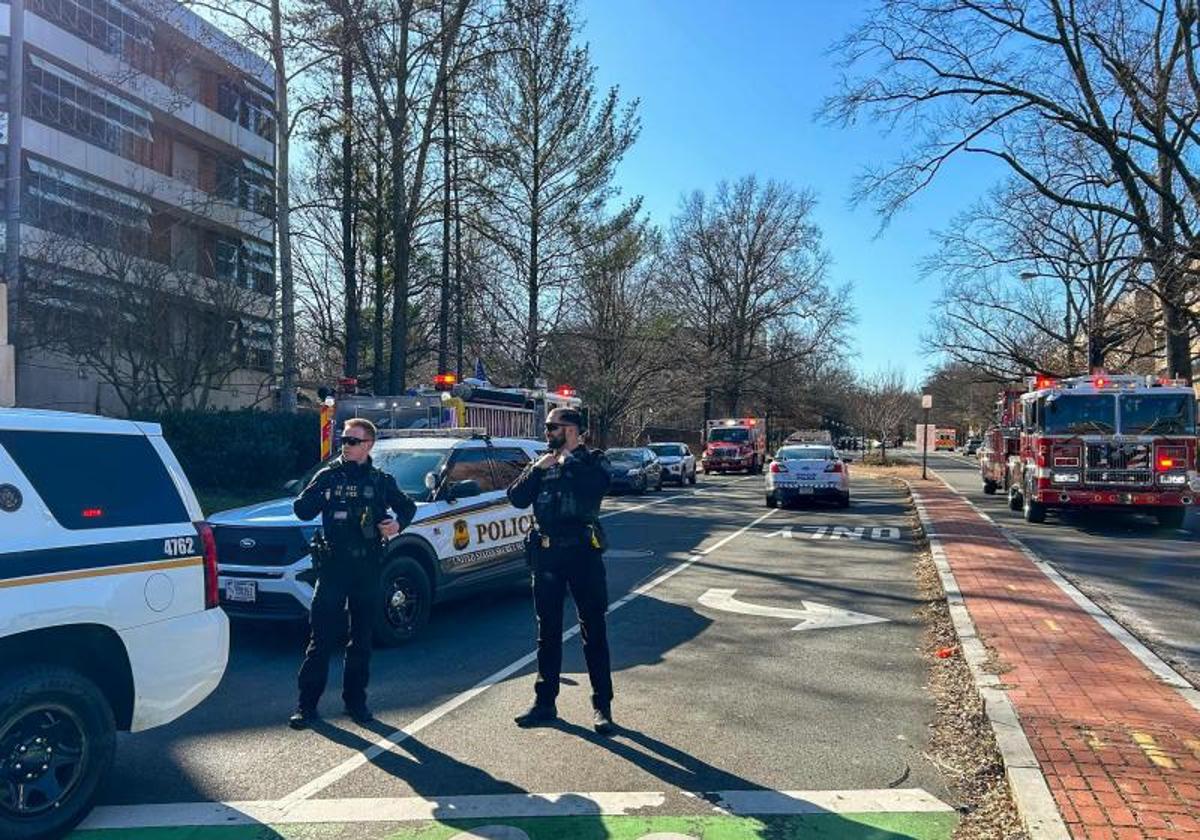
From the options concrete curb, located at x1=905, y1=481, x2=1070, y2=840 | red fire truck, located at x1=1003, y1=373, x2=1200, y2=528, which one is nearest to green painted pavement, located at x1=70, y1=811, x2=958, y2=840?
concrete curb, located at x1=905, y1=481, x2=1070, y2=840

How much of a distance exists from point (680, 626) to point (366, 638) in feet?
11.7

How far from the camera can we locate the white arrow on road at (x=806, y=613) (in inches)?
339

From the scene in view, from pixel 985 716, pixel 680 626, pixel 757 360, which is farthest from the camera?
pixel 757 360

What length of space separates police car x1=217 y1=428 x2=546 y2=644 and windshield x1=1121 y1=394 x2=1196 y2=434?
11.8 meters

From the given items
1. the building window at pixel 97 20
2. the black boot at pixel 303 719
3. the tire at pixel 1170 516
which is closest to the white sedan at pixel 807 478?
the tire at pixel 1170 516

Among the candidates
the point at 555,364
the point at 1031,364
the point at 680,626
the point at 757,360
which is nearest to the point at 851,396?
the point at 757,360

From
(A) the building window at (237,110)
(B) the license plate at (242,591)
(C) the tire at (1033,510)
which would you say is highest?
(A) the building window at (237,110)

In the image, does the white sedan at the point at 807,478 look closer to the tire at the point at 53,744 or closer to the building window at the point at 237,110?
the tire at the point at 53,744

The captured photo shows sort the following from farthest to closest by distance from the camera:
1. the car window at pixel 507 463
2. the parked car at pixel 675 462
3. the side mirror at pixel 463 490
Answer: the parked car at pixel 675 462 < the car window at pixel 507 463 < the side mirror at pixel 463 490

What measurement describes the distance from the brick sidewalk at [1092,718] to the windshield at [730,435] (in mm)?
33732

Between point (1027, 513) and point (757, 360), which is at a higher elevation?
point (757, 360)

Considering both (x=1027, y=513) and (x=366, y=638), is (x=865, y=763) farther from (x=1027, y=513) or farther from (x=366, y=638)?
(x=1027, y=513)

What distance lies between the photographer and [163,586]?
4.41 m

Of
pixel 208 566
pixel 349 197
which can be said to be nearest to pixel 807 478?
pixel 349 197
